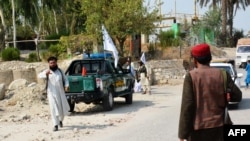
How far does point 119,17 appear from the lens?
34906mm

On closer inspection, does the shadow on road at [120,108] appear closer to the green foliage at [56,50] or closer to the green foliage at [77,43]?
the green foliage at [77,43]

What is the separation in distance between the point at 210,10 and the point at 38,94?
49.9 m

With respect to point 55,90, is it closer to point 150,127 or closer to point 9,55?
point 150,127

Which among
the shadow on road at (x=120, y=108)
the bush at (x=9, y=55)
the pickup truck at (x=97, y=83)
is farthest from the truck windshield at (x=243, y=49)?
the pickup truck at (x=97, y=83)

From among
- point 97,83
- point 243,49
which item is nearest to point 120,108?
point 97,83

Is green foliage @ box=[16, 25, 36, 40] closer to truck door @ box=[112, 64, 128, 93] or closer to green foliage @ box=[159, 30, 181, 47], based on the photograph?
green foliage @ box=[159, 30, 181, 47]

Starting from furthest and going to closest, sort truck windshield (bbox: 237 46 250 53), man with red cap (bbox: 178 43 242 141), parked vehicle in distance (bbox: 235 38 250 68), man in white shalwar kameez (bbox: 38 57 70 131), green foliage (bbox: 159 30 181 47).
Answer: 1. truck windshield (bbox: 237 46 250 53)
2. green foliage (bbox: 159 30 181 47)
3. parked vehicle in distance (bbox: 235 38 250 68)
4. man in white shalwar kameez (bbox: 38 57 70 131)
5. man with red cap (bbox: 178 43 242 141)

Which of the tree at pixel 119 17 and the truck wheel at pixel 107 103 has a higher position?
the tree at pixel 119 17

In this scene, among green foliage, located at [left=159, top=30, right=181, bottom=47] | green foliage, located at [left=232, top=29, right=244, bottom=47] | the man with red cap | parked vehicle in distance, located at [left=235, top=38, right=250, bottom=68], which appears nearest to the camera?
the man with red cap

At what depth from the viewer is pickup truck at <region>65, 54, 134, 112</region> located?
53.2 ft

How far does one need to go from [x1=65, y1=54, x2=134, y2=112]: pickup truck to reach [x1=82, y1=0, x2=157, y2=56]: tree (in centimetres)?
1551

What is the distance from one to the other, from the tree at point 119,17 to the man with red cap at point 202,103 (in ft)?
96.7

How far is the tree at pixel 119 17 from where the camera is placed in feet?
114

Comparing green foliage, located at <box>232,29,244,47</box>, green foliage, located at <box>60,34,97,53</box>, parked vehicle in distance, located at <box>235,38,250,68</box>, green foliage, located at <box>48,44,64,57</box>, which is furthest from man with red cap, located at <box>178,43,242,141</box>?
green foliage, located at <box>232,29,244,47</box>
